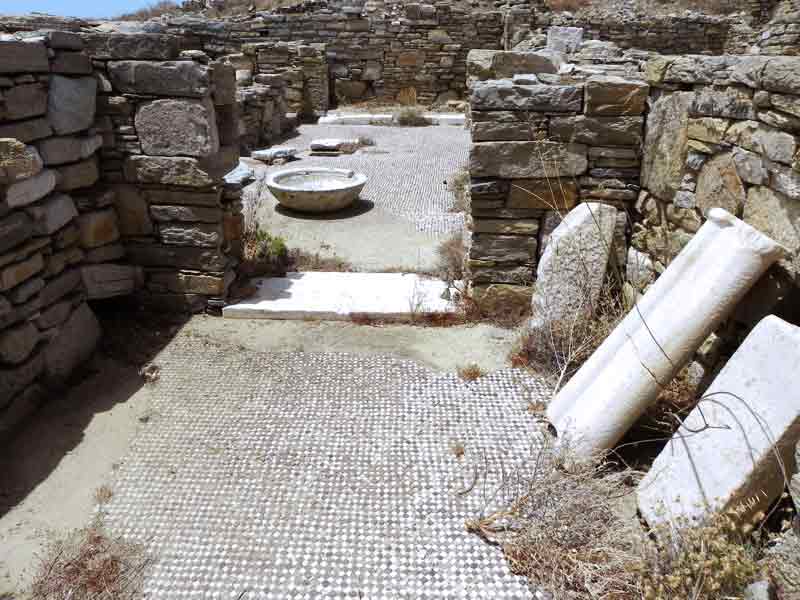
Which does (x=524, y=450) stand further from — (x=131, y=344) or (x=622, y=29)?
(x=622, y=29)

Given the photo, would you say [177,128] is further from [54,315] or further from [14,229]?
[54,315]

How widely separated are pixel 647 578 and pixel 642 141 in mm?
2835

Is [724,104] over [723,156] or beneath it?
over

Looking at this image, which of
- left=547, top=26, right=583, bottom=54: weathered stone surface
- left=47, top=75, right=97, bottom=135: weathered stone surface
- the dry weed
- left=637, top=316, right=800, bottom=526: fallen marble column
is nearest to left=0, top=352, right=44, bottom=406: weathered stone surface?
left=47, top=75, right=97, bottom=135: weathered stone surface

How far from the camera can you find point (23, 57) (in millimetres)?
3451

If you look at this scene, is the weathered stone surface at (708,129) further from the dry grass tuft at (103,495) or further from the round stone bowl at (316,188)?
the round stone bowl at (316,188)

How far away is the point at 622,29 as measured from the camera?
46.4ft

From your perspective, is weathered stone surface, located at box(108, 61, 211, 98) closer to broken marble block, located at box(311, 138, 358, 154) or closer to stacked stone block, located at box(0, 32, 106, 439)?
stacked stone block, located at box(0, 32, 106, 439)

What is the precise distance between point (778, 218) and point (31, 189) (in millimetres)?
4088

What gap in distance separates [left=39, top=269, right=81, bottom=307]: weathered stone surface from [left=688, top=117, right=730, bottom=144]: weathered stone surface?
4.08 meters

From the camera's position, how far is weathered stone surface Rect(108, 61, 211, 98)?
13.1 ft

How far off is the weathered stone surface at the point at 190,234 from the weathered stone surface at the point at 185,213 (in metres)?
0.05

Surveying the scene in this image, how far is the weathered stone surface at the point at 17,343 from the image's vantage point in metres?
3.32

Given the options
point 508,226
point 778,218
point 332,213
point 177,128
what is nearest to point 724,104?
point 778,218
